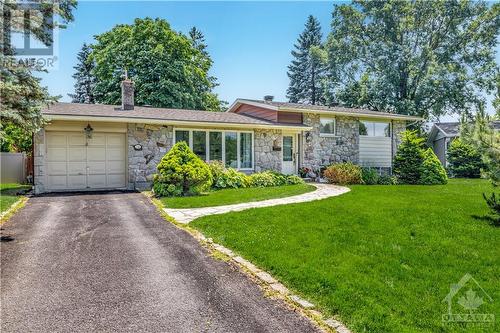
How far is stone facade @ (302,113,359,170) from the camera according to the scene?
16953 mm

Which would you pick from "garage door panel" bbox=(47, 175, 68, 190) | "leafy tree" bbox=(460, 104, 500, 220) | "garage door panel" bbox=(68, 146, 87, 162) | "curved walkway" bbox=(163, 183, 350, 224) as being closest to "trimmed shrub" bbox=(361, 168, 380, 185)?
"curved walkway" bbox=(163, 183, 350, 224)

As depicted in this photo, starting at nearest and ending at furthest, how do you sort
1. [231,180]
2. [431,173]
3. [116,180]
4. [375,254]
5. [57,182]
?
[375,254] → [57,182] → [116,180] → [231,180] → [431,173]

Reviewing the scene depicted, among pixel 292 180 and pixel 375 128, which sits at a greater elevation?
pixel 375 128

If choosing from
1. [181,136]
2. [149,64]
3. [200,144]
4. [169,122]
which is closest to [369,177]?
[200,144]

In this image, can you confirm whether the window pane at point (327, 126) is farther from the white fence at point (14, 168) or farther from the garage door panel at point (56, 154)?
the white fence at point (14, 168)

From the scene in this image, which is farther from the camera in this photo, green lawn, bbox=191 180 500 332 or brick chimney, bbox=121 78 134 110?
brick chimney, bbox=121 78 134 110

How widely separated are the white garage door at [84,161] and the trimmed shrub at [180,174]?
8.97 feet

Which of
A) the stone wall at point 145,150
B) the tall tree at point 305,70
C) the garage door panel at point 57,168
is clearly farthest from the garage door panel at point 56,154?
the tall tree at point 305,70

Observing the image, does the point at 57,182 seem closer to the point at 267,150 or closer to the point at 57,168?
the point at 57,168

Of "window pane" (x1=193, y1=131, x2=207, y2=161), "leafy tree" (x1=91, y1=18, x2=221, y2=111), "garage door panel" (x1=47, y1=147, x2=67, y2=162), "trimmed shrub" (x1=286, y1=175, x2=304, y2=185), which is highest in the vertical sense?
"leafy tree" (x1=91, y1=18, x2=221, y2=111)

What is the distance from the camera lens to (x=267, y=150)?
51.0 feet

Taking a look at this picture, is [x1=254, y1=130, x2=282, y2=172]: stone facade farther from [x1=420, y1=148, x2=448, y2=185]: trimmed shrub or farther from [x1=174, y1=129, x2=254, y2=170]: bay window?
[x1=420, y1=148, x2=448, y2=185]: trimmed shrub

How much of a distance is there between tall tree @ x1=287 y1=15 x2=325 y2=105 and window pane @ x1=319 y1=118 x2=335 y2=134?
2345 centimetres

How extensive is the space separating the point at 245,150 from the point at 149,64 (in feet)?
43.6
